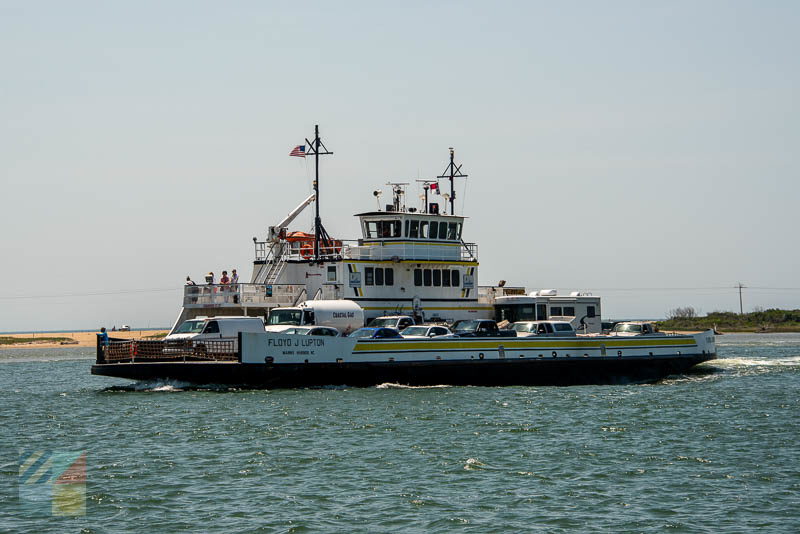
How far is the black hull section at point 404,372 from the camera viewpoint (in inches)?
1377

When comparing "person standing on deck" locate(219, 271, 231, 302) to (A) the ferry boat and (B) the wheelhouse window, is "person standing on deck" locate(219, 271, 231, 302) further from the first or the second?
(B) the wheelhouse window

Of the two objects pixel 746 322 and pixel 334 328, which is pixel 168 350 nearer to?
pixel 334 328

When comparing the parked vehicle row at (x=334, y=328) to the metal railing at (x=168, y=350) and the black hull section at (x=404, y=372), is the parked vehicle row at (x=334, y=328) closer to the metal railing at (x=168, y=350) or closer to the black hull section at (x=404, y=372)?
the metal railing at (x=168, y=350)

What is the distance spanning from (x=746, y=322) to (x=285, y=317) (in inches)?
3914

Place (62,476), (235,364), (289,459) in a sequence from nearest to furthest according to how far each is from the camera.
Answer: (62,476)
(289,459)
(235,364)

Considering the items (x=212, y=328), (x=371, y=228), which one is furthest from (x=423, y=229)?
(x=212, y=328)

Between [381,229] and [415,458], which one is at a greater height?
[381,229]

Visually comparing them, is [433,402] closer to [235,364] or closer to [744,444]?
[235,364]

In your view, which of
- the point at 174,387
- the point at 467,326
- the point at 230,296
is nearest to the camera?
the point at 174,387

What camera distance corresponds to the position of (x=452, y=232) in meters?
46.4

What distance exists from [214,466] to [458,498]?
605 cm

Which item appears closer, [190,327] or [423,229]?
[190,327]

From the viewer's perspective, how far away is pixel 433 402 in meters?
32.6

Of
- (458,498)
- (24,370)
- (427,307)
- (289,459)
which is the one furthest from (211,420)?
(24,370)
